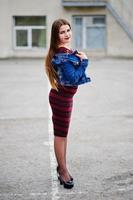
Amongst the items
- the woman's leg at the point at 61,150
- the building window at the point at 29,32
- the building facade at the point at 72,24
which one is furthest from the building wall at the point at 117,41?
the woman's leg at the point at 61,150

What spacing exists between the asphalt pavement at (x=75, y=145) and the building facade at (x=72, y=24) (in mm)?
13978

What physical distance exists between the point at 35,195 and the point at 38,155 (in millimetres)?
1978

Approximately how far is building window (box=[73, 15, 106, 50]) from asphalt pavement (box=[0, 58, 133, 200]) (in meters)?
14.2

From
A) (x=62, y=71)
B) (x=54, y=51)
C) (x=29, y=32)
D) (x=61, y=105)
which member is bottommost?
(x=29, y=32)

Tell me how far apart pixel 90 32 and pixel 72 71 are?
25.9m

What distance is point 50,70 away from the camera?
19.2 ft

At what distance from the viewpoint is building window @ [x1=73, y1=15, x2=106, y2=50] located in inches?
1225

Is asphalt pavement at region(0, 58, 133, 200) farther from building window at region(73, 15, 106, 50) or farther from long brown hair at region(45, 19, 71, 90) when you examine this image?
building window at region(73, 15, 106, 50)

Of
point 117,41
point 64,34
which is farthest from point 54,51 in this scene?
point 117,41

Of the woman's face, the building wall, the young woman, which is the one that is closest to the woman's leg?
the young woman

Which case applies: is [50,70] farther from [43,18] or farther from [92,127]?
[43,18]

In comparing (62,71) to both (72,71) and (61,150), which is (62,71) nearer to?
(72,71)

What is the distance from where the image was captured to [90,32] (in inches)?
1232

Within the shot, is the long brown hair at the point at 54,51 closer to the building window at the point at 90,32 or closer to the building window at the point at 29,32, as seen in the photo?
the building window at the point at 90,32
